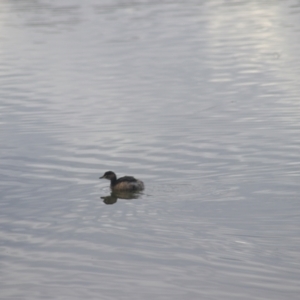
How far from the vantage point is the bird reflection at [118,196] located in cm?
1148

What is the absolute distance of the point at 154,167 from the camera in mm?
12695

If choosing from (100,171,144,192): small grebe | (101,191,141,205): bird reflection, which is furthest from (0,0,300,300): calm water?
(100,171,144,192): small grebe

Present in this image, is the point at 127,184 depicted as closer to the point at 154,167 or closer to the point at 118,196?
the point at 118,196

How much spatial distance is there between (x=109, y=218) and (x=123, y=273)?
1.99 m

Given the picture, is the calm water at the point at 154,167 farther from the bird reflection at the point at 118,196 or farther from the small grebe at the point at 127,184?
the small grebe at the point at 127,184

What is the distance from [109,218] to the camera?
10.5 meters

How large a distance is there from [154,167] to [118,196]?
1231mm

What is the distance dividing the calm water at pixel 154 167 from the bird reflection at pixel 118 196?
0.16 feet

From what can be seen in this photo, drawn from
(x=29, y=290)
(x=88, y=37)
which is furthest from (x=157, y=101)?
(x=88, y=37)

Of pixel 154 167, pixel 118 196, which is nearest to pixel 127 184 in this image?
pixel 118 196

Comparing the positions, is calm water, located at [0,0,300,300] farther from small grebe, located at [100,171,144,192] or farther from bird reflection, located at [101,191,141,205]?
small grebe, located at [100,171,144,192]

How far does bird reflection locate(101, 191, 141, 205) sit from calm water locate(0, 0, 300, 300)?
5 centimetres

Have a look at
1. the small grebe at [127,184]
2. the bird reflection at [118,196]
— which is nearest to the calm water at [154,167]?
the bird reflection at [118,196]

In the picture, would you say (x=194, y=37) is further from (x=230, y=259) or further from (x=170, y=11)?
(x=230, y=259)
